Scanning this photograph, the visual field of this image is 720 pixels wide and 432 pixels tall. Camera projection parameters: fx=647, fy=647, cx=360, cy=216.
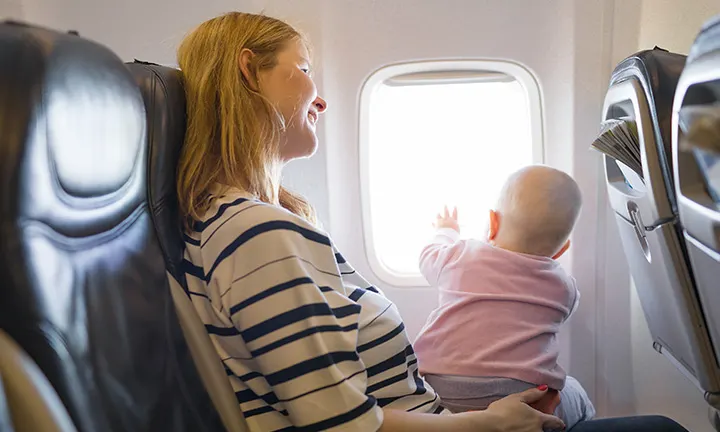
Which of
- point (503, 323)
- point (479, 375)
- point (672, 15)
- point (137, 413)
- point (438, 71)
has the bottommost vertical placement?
point (479, 375)

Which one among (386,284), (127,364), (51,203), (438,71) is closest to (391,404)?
(127,364)

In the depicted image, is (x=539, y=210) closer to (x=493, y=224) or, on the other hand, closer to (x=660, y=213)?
(x=493, y=224)

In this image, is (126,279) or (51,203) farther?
(126,279)

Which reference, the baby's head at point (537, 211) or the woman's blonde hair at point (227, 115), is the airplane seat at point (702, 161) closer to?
the baby's head at point (537, 211)

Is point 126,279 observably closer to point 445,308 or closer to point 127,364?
point 127,364

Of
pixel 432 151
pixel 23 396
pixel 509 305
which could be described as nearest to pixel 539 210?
pixel 509 305

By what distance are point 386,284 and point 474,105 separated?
1.98 ft

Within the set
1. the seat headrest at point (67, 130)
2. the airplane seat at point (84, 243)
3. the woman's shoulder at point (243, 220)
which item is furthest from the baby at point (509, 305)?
the seat headrest at point (67, 130)

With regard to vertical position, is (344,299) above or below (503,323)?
above

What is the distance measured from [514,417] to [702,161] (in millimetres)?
589

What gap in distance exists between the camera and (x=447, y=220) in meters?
1.85

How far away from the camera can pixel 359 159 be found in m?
1.85

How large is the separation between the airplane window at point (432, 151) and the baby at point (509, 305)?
338 mm

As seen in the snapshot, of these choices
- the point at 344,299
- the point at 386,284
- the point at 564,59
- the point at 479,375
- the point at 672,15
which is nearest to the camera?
the point at 344,299
